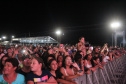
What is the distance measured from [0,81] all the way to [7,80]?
0.46ft

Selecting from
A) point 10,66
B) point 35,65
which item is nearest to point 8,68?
point 10,66

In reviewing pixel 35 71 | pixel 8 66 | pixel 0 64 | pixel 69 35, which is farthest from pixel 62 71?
pixel 69 35

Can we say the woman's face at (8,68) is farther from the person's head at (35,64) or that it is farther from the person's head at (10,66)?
the person's head at (35,64)

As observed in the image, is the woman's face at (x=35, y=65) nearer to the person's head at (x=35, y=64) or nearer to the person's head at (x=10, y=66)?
the person's head at (x=35, y=64)

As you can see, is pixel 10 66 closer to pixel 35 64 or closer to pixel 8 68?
pixel 8 68

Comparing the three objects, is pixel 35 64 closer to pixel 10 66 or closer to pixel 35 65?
pixel 35 65

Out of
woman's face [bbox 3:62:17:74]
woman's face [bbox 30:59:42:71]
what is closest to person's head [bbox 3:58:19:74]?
woman's face [bbox 3:62:17:74]

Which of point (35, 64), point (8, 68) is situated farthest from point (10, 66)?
point (35, 64)

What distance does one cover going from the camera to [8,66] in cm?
285

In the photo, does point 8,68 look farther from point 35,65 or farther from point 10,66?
point 35,65

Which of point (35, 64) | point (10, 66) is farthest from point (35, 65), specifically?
point (10, 66)

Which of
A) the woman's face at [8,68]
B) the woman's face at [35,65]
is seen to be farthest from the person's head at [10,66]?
the woman's face at [35,65]

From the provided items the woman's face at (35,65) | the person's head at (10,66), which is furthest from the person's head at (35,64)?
the person's head at (10,66)

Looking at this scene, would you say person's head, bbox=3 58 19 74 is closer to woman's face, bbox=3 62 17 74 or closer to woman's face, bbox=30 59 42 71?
woman's face, bbox=3 62 17 74
